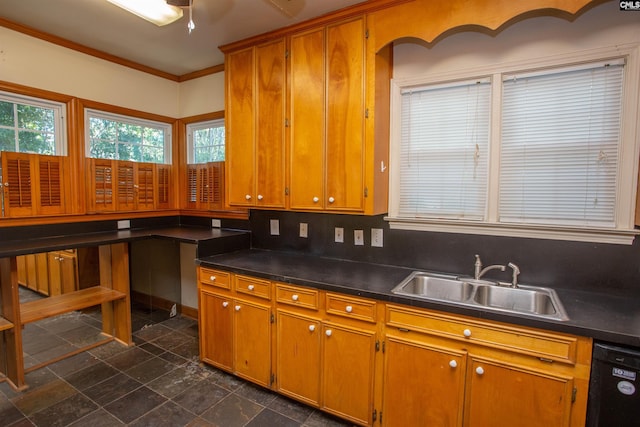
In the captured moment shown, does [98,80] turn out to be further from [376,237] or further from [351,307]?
[351,307]

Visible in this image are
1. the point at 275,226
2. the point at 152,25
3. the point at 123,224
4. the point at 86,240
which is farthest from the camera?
the point at 123,224

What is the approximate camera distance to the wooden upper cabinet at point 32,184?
245cm

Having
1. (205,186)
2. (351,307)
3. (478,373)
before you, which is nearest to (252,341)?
(351,307)

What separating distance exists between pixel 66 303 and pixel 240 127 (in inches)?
82.2

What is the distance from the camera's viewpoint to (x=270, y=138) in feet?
8.34

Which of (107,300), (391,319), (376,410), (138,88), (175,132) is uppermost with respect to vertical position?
(138,88)

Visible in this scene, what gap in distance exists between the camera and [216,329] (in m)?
2.48

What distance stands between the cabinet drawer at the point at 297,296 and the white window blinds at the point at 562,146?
4.26ft

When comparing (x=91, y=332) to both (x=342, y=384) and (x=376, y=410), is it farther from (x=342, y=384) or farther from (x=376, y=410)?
(x=376, y=410)

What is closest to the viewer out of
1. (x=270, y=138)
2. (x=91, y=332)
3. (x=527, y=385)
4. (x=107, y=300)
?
(x=527, y=385)

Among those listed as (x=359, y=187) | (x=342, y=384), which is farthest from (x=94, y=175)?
(x=342, y=384)

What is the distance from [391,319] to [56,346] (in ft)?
9.97

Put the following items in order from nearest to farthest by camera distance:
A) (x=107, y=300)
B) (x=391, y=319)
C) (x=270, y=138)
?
(x=391, y=319)
(x=270, y=138)
(x=107, y=300)

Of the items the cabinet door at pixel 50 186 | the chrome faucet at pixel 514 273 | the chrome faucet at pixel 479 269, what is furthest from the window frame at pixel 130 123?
the chrome faucet at pixel 514 273
